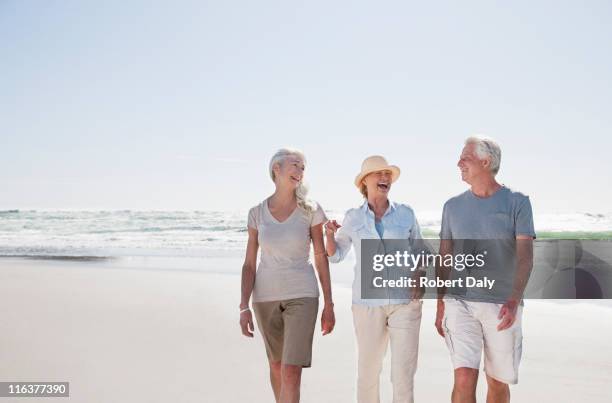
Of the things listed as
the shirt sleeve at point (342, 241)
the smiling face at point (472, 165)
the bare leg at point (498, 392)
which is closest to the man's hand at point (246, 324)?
the shirt sleeve at point (342, 241)

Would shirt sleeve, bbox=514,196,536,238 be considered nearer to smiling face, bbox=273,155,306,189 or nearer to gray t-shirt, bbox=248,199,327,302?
gray t-shirt, bbox=248,199,327,302

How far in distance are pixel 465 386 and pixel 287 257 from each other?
3.99 ft

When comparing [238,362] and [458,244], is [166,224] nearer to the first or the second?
[238,362]

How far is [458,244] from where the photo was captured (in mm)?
3672

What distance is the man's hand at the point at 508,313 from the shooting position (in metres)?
3.43

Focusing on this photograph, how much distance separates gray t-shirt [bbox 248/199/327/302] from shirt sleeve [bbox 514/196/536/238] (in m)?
1.10

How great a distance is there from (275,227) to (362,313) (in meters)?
0.71

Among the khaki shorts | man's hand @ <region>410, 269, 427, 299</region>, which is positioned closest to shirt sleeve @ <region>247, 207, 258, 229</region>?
the khaki shorts

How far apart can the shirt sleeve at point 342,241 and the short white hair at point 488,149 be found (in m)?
0.85

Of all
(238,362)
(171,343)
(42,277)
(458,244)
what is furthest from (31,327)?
Answer: (458,244)

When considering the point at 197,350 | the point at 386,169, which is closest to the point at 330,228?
the point at 386,169

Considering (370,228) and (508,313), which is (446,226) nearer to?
(370,228)

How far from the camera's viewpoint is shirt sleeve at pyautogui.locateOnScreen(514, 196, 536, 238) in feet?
11.3

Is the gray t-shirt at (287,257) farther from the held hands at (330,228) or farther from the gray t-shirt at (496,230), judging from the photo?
the gray t-shirt at (496,230)
